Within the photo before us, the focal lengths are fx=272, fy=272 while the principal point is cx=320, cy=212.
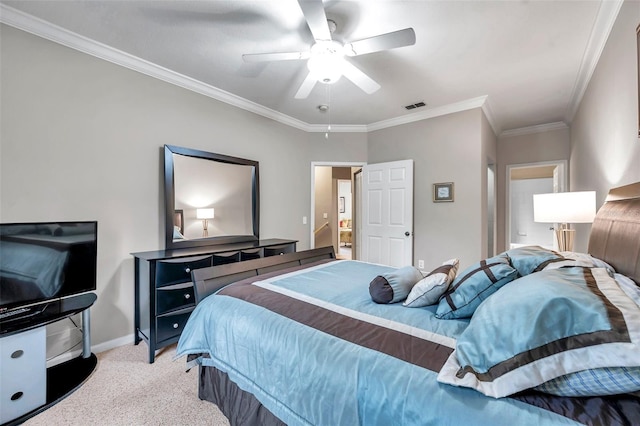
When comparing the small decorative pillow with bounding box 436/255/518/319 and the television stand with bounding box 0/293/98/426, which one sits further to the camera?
the television stand with bounding box 0/293/98/426

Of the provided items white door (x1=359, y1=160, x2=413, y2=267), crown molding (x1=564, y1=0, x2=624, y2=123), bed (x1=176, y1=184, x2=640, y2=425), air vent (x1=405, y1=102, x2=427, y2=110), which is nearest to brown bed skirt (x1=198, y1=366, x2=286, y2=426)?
bed (x1=176, y1=184, x2=640, y2=425)

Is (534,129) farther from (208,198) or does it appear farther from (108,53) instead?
(108,53)

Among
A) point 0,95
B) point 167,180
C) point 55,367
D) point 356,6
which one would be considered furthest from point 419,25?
point 55,367

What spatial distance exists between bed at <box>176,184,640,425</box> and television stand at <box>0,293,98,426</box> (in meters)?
0.91

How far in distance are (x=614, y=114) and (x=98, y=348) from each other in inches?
178

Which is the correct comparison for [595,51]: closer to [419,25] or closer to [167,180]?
[419,25]

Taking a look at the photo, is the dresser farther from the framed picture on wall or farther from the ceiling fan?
the framed picture on wall

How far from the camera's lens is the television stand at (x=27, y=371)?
1543mm

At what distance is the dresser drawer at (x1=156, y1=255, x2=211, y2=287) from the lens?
230cm

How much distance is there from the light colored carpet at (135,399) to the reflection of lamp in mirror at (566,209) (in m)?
2.90

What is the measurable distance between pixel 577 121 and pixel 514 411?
448cm

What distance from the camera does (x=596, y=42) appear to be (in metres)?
2.23

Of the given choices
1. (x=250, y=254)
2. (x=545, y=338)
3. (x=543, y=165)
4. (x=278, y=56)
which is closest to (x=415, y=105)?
(x=278, y=56)

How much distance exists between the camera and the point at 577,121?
3.63 m
